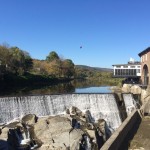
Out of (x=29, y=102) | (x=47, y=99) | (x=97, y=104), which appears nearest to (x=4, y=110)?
(x=29, y=102)

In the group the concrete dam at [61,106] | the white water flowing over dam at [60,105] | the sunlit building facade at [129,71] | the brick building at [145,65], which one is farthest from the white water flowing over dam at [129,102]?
the sunlit building facade at [129,71]

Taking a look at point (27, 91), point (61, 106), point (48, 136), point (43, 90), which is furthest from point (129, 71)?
point (48, 136)

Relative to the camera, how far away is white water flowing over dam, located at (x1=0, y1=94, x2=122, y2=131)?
2286 centimetres

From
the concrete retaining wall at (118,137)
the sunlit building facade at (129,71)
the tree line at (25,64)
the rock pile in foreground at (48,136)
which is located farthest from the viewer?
the sunlit building facade at (129,71)

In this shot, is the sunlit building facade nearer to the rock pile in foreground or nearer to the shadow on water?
the shadow on water

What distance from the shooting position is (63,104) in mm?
26875

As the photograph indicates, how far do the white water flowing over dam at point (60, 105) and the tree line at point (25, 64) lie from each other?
94.8 feet

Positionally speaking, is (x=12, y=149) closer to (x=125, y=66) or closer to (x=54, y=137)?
(x=54, y=137)

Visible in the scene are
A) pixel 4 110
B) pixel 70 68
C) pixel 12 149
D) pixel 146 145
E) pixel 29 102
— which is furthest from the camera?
pixel 70 68

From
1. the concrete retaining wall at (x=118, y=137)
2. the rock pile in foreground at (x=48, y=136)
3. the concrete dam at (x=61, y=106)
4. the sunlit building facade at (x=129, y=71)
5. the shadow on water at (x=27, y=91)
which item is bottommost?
the rock pile in foreground at (x=48, y=136)

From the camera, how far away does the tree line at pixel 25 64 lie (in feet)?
198

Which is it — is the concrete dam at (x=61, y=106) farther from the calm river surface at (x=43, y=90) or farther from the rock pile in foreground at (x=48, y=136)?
the calm river surface at (x=43, y=90)

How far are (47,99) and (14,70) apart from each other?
41147mm

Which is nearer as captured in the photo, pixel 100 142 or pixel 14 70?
pixel 100 142
